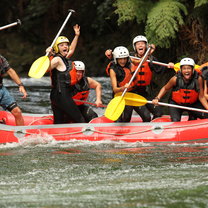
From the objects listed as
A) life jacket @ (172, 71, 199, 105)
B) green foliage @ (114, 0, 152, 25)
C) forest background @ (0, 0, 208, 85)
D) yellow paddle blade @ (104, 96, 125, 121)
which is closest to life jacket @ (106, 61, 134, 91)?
yellow paddle blade @ (104, 96, 125, 121)

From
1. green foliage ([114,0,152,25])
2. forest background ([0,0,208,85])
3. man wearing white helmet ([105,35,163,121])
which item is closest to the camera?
man wearing white helmet ([105,35,163,121])

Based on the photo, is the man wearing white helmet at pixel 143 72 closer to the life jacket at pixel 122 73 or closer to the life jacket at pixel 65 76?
the life jacket at pixel 122 73

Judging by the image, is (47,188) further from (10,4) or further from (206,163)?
(10,4)

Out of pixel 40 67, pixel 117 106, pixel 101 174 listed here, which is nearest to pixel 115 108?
pixel 117 106

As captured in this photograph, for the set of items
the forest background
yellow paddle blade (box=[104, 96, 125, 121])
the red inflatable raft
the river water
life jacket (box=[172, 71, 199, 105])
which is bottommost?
the river water

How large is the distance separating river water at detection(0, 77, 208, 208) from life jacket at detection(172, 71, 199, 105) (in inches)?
31.6

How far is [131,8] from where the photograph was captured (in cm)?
1299

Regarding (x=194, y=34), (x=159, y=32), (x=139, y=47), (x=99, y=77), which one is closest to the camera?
(x=139, y=47)

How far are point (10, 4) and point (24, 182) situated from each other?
1707 cm

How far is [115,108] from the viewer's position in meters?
9.69

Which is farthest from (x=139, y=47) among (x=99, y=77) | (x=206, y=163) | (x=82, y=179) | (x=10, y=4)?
(x=10, y=4)

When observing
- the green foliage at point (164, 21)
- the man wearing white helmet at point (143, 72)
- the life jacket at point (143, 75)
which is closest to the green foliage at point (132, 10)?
the green foliage at point (164, 21)

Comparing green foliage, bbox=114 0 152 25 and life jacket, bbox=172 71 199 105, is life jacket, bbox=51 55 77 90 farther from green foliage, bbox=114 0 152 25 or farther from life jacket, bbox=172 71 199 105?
green foliage, bbox=114 0 152 25

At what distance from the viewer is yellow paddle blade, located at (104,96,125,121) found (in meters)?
9.70
